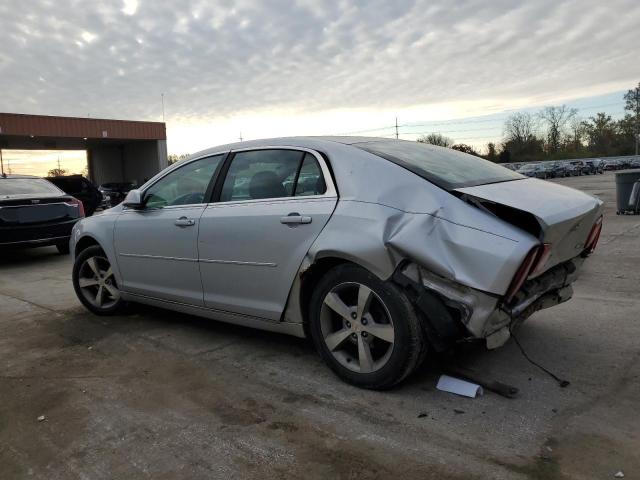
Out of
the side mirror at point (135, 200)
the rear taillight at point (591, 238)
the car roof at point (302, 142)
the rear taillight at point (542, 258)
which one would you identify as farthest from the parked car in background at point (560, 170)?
the rear taillight at point (542, 258)

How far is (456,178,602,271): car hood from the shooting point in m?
2.81

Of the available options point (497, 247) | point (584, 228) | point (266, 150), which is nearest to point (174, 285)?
point (266, 150)

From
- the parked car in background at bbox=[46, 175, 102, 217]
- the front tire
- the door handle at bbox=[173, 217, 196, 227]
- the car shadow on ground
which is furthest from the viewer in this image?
the parked car in background at bbox=[46, 175, 102, 217]

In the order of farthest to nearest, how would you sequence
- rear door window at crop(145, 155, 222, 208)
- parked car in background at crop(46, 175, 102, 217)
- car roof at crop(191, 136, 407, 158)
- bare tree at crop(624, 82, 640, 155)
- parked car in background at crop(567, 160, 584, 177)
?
bare tree at crop(624, 82, 640, 155) → parked car in background at crop(567, 160, 584, 177) → parked car in background at crop(46, 175, 102, 217) → rear door window at crop(145, 155, 222, 208) → car roof at crop(191, 136, 407, 158)

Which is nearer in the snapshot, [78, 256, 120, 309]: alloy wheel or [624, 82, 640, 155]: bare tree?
[78, 256, 120, 309]: alloy wheel

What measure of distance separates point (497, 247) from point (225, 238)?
1963mm

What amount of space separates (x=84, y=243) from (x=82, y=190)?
10.7 meters

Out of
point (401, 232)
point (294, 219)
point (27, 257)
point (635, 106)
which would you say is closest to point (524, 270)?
point (401, 232)

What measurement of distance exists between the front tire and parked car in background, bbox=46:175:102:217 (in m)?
13.3

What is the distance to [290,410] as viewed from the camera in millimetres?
Answer: 3074

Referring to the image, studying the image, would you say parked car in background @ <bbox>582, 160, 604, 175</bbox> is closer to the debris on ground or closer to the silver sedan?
the silver sedan

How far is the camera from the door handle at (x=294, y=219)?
3384mm

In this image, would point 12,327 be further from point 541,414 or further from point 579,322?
point 579,322

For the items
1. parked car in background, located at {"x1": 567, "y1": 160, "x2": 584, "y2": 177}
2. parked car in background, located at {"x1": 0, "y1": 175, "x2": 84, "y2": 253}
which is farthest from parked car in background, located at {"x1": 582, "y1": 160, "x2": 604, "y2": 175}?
parked car in background, located at {"x1": 0, "y1": 175, "x2": 84, "y2": 253}
